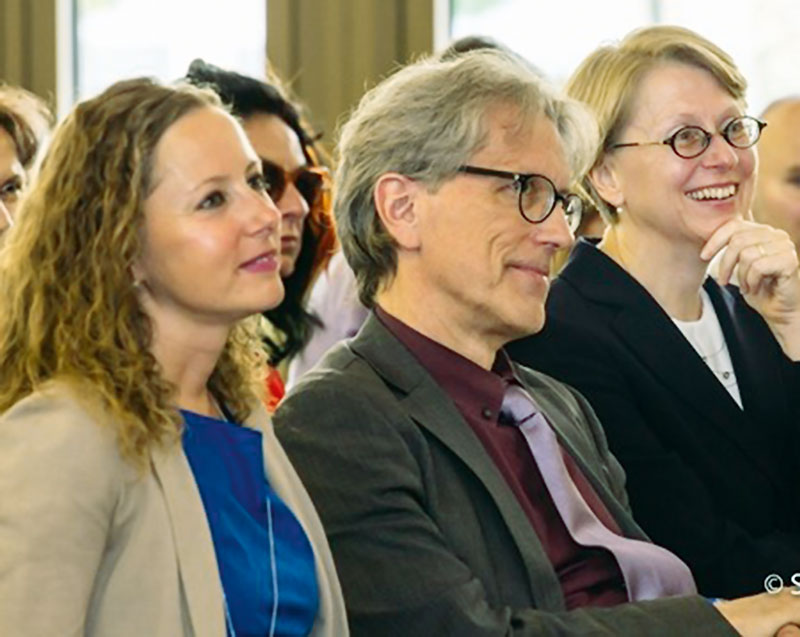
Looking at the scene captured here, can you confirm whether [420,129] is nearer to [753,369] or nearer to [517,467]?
[517,467]

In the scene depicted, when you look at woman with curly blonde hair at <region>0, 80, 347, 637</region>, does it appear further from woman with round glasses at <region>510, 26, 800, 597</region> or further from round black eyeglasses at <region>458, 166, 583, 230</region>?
woman with round glasses at <region>510, 26, 800, 597</region>

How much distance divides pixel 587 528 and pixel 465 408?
240 mm

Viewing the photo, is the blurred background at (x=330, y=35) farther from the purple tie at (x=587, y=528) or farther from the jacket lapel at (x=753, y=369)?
the purple tie at (x=587, y=528)

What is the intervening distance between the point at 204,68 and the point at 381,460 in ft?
5.25

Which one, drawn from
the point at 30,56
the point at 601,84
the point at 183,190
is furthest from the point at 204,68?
the point at 30,56

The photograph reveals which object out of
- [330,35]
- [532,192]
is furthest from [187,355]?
[330,35]

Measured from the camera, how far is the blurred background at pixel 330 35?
5.40m

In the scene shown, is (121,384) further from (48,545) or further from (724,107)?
(724,107)

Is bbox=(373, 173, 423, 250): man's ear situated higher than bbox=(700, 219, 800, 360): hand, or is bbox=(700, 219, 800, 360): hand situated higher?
bbox=(373, 173, 423, 250): man's ear

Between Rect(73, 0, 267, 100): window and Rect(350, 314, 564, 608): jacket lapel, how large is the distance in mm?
3487

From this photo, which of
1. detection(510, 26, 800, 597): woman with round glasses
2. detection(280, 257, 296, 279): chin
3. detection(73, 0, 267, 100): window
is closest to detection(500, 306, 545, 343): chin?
detection(510, 26, 800, 597): woman with round glasses

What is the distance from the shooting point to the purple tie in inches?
94.4

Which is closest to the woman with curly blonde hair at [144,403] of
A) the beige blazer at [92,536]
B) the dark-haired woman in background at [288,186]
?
the beige blazer at [92,536]

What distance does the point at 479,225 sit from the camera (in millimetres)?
2426
